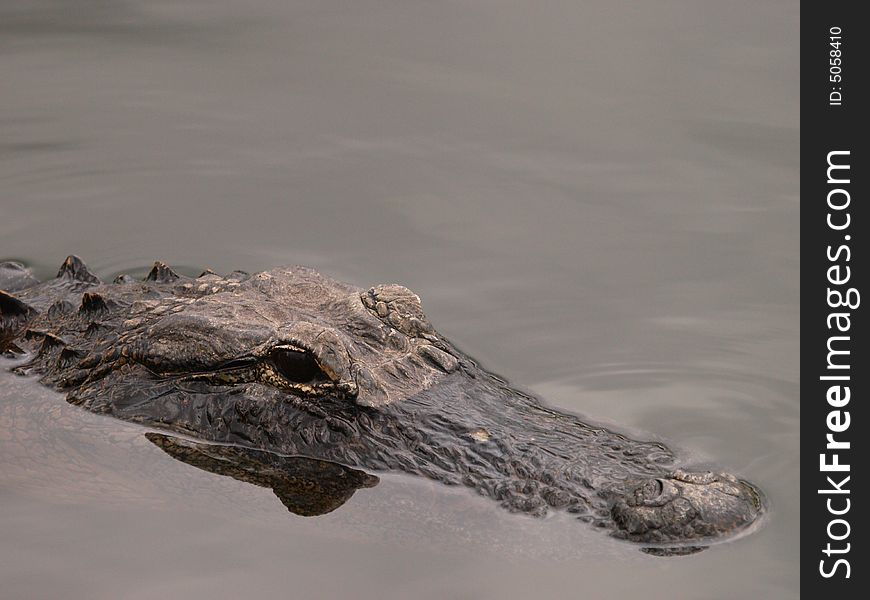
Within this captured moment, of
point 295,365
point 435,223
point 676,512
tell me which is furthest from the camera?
point 435,223

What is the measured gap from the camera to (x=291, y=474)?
559 cm

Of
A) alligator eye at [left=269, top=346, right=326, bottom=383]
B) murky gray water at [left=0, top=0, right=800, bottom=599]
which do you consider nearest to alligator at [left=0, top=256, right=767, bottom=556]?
alligator eye at [left=269, top=346, right=326, bottom=383]

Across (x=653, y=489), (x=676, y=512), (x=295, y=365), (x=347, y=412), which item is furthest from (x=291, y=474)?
(x=676, y=512)

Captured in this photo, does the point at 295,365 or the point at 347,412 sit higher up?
the point at 295,365

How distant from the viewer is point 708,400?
6875mm

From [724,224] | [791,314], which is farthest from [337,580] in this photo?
[724,224]

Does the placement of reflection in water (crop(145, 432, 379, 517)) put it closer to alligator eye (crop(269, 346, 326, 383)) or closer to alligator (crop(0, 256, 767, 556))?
alligator (crop(0, 256, 767, 556))

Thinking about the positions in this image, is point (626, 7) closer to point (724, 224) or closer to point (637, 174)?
point (637, 174)

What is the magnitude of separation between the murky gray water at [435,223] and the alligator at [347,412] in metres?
0.13

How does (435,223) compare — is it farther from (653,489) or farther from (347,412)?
(653,489)

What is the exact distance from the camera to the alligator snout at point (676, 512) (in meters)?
5.16

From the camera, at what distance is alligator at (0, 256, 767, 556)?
5.34 metres

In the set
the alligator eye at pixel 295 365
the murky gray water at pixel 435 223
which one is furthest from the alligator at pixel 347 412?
the murky gray water at pixel 435 223

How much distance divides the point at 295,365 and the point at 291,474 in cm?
52
